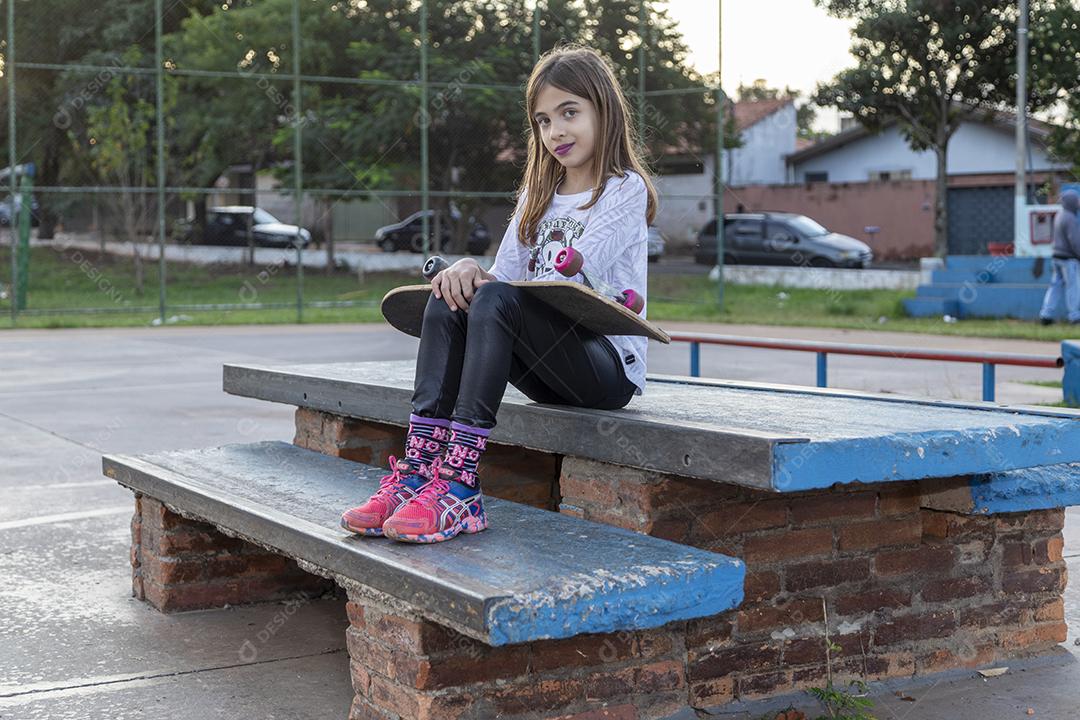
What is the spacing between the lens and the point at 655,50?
76.2 feet

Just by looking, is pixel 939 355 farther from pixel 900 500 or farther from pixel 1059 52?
pixel 1059 52

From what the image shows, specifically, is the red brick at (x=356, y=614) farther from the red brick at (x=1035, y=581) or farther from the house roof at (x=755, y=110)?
the house roof at (x=755, y=110)

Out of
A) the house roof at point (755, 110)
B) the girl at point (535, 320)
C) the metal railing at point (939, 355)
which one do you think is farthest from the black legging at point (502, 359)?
the house roof at point (755, 110)

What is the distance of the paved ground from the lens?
342 centimetres

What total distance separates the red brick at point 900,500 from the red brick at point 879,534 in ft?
0.08

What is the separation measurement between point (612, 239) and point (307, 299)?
828 inches

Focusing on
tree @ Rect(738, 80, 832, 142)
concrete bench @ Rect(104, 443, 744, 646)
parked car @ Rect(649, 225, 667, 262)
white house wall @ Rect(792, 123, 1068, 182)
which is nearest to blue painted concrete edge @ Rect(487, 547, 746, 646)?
concrete bench @ Rect(104, 443, 744, 646)

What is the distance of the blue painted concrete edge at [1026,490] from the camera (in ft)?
11.5

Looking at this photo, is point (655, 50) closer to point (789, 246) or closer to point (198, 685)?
point (789, 246)

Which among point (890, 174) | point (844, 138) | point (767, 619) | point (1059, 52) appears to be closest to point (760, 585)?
point (767, 619)

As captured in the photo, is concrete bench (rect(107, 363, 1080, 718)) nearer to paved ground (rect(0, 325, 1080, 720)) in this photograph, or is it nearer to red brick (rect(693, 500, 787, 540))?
red brick (rect(693, 500, 787, 540))

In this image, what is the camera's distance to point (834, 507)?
343 cm

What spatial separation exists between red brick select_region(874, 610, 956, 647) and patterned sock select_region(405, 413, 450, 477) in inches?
47.7

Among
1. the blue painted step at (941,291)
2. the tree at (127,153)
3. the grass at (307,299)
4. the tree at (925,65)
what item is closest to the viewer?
the grass at (307,299)
